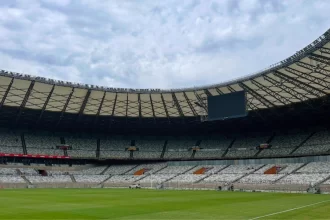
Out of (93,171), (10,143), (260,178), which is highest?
(10,143)

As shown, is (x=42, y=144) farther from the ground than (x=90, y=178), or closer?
farther from the ground

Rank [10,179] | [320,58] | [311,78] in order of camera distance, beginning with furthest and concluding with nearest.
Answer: [10,179], [311,78], [320,58]

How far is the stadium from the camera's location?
5303 cm

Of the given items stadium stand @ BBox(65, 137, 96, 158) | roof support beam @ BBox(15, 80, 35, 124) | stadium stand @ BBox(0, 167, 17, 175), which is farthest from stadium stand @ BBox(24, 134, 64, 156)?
roof support beam @ BBox(15, 80, 35, 124)

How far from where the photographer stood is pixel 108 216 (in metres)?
24.6

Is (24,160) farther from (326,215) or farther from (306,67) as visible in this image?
(326,215)

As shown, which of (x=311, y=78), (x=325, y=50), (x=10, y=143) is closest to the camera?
(x=325, y=50)

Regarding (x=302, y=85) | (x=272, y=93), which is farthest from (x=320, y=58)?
(x=272, y=93)

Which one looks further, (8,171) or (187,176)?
(8,171)

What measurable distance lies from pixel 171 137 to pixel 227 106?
3459 cm

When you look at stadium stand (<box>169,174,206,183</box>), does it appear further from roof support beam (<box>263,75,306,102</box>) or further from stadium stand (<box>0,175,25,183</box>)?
stadium stand (<box>0,175,25,183</box>)

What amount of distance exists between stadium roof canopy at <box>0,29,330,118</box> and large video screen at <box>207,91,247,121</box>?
1.77 m

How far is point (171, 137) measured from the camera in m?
91.3

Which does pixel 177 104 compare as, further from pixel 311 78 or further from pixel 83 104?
pixel 311 78
